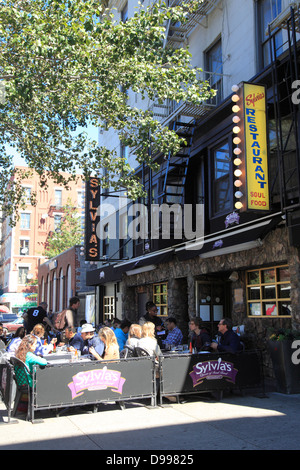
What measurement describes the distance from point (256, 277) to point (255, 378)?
328 cm

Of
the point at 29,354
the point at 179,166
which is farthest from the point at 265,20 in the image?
the point at 29,354

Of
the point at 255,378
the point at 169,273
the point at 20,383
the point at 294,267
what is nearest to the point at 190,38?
the point at 169,273

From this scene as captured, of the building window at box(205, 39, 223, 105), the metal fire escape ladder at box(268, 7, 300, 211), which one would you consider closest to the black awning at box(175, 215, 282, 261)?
the metal fire escape ladder at box(268, 7, 300, 211)

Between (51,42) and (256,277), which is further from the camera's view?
(256,277)

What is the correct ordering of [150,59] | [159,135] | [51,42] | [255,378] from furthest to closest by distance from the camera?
[159,135], [150,59], [51,42], [255,378]

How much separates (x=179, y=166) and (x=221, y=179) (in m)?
1.58

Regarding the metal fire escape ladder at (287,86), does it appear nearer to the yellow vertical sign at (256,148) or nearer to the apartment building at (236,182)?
the apartment building at (236,182)

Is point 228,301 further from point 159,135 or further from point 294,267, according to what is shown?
point 159,135

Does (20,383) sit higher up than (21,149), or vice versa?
(21,149)

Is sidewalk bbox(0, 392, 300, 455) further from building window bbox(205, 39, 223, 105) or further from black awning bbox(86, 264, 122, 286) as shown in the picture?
black awning bbox(86, 264, 122, 286)

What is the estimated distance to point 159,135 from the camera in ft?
38.1

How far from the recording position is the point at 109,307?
2155 centimetres

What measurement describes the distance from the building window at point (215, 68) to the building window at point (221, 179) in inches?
60.2

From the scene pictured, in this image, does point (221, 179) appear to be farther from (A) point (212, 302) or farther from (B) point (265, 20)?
(B) point (265, 20)
